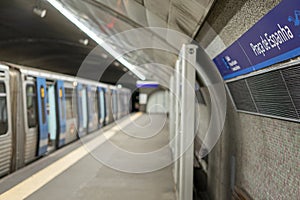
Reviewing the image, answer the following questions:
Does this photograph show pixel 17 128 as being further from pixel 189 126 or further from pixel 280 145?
pixel 280 145

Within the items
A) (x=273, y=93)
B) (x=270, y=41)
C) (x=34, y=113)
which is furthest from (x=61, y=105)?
(x=270, y=41)

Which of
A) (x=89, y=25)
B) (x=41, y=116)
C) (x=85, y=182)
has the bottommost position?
(x=85, y=182)

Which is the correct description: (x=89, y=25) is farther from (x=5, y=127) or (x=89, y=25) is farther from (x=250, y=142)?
(x=250, y=142)

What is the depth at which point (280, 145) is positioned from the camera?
1824 millimetres

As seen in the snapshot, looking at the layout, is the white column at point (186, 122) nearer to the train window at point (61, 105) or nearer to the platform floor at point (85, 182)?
the platform floor at point (85, 182)

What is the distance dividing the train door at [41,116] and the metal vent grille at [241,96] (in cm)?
449

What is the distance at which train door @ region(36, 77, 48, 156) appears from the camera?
5801 mm

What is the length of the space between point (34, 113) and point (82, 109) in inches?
146

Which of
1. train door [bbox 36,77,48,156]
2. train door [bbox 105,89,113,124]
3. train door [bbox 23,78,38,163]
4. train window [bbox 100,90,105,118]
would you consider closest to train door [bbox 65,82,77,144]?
train door [bbox 36,77,48,156]

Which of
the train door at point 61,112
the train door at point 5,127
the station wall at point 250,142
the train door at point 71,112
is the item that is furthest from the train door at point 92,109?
the station wall at point 250,142

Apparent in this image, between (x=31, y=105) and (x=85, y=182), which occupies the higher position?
(x=31, y=105)

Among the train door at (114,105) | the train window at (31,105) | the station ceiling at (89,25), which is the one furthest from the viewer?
the train door at (114,105)

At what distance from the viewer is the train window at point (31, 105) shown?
18.1 feet

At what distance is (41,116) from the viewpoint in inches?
232
